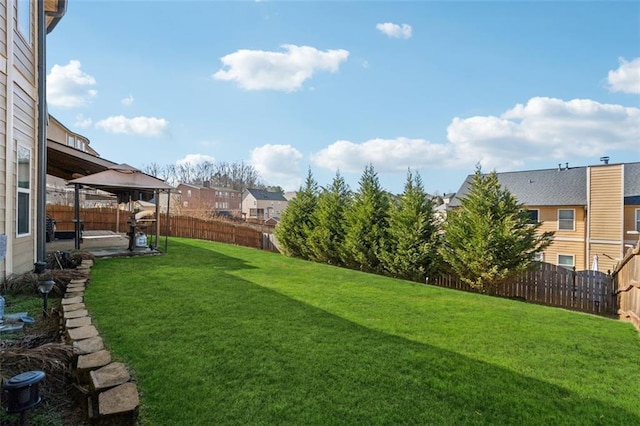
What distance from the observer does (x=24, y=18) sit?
19.3 feet

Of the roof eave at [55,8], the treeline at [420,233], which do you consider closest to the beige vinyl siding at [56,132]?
the roof eave at [55,8]

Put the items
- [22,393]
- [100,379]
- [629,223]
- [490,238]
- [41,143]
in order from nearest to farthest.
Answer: [22,393] → [100,379] → [41,143] → [490,238] → [629,223]

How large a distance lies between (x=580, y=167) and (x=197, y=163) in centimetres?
5827

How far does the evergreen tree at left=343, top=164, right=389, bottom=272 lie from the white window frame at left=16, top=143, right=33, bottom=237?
8.33 meters

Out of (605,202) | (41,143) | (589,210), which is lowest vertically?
(589,210)

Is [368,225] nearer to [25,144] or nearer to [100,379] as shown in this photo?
[25,144]

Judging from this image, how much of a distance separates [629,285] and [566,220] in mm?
13724

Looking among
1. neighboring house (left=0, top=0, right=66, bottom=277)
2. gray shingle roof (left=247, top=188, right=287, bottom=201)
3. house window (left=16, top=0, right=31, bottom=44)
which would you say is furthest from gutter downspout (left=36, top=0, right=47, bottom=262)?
gray shingle roof (left=247, top=188, right=287, bottom=201)

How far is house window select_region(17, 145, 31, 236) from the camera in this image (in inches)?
223

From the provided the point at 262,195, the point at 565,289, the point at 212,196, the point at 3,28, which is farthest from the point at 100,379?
the point at 262,195

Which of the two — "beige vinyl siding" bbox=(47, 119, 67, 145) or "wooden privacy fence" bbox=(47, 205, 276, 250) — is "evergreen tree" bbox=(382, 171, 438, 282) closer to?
"wooden privacy fence" bbox=(47, 205, 276, 250)

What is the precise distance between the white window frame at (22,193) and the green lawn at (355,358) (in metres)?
1.46

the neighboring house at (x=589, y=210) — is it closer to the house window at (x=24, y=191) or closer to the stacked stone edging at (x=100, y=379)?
the house window at (x=24, y=191)

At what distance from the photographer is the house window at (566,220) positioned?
60.4 ft
